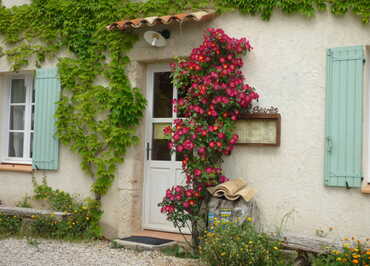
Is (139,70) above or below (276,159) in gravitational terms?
above

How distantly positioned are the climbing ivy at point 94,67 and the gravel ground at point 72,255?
36.3 inches

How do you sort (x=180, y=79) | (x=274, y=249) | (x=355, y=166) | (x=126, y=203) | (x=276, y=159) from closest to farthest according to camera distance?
1. (x=274, y=249)
2. (x=355, y=166)
3. (x=276, y=159)
4. (x=180, y=79)
5. (x=126, y=203)

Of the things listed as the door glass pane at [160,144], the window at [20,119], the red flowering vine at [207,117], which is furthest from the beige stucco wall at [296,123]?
the window at [20,119]

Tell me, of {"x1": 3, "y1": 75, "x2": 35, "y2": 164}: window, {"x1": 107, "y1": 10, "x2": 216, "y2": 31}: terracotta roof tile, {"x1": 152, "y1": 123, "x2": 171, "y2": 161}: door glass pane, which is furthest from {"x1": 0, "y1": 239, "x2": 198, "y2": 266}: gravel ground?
{"x1": 107, "y1": 10, "x2": 216, "y2": 31}: terracotta roof tile

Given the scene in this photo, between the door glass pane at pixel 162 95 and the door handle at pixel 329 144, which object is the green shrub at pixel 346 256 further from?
the door glass pane at pixel 162 95

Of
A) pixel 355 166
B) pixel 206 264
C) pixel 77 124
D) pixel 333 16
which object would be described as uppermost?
pixel 333 16

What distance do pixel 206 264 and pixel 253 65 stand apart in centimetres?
234

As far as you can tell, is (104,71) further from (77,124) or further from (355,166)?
(355,166)

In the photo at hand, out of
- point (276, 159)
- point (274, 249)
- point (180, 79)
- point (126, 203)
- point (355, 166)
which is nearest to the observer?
point (274, 249)

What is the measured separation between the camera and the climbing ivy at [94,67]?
6273 mm

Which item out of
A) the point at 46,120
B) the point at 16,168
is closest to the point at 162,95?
the point at 46,120

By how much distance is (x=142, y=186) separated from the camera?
649 centimetres

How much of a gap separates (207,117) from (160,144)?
3.78 ft

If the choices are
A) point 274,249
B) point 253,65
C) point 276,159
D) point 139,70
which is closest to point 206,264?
point 274,249
